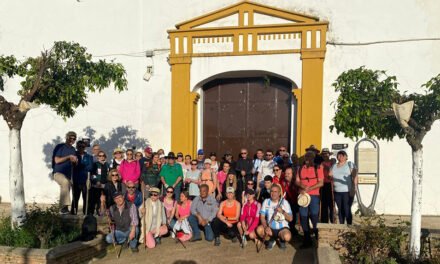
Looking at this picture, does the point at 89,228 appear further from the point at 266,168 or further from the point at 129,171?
the point at 266,168

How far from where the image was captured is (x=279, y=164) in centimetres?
810

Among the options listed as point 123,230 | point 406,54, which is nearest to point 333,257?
point 123,230

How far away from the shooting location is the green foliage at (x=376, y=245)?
565cm

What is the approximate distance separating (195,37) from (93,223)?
530 centimetres

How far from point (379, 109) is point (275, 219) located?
2.42 metres

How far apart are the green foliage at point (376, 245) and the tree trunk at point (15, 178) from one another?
194 inches

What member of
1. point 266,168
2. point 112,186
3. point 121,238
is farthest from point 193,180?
point 121,238

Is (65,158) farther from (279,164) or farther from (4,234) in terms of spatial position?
(279,164)

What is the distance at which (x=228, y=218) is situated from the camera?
7.18m

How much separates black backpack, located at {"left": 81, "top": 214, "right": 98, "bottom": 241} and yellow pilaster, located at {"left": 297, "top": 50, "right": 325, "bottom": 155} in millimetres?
4847

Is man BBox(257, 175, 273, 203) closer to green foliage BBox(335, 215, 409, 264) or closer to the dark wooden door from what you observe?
green foliage BBox(335, 215, 409, 264)

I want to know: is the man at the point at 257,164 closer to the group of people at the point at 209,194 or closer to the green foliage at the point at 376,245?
the group of people at the point at 209,194

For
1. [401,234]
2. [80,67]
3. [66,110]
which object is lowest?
[401,234]

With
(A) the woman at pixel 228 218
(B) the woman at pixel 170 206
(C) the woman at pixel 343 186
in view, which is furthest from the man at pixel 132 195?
(C) the woman at pixel 343 186
